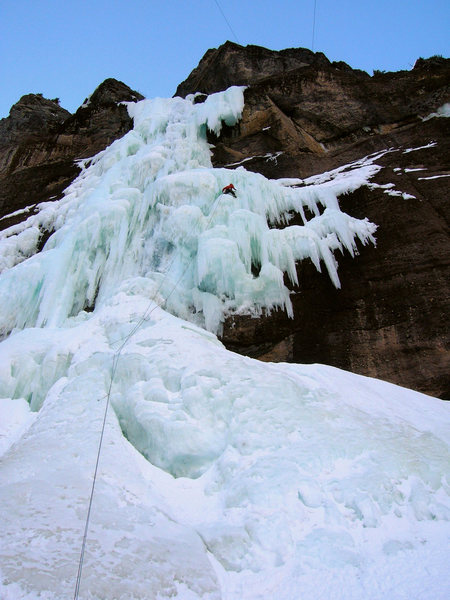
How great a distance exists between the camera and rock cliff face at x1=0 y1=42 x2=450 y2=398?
23.2 feet

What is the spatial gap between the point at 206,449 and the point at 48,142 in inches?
641

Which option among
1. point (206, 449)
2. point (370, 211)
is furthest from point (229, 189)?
point (206, 449)

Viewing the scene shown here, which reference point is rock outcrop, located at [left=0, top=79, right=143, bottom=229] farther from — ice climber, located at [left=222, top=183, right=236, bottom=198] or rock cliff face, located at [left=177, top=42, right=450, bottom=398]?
ice climber, located at [left=222, top=183, right=236, bottom=198]

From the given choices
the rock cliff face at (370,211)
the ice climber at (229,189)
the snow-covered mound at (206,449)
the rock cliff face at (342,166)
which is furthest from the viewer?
the ice climber at (229,189)

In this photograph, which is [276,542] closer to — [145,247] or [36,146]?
[145,247]

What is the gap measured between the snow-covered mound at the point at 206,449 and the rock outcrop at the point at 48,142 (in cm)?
713

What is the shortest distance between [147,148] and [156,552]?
11.8m

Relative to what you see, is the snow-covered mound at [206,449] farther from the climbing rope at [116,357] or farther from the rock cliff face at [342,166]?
the rock cliff face at [342,166]

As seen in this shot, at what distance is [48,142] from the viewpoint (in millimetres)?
16234

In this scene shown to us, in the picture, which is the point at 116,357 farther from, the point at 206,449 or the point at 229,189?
the point at 229,189

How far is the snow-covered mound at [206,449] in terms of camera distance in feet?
8.14

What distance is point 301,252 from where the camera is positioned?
8.16 meters

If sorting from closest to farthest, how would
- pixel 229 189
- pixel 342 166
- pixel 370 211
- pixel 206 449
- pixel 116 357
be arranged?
pixel 206 449 → pixel 116 357 → pixel 370 211 → pixel 229 189 → pixel 342 166

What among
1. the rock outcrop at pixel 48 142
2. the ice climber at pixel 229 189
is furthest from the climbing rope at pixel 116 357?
the rock outcrop at pixel 48 142
